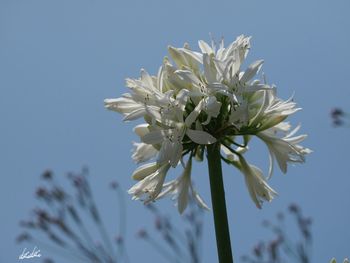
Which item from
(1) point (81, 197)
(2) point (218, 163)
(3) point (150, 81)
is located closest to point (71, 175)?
(1) point (81, 197)

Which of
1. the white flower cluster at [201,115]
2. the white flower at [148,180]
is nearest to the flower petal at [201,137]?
the white flower cluster at [201,115]

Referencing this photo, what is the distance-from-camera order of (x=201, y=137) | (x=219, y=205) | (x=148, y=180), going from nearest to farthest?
(x=219, y=205), (x=201, y=137), (x=148, y=180)

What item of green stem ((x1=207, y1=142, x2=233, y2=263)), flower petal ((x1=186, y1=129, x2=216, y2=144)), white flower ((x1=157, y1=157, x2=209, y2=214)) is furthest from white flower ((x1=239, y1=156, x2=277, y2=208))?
flower petal ((x1=186, y1=129, x2=216, y2=144))

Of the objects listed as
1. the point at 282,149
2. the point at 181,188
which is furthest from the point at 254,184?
the point at 181,188

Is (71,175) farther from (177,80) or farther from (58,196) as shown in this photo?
(177,80)

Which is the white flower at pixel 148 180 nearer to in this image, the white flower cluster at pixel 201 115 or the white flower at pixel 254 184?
the white flower cluster at pixel 201 115

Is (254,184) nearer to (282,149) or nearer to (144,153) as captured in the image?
(282,149)

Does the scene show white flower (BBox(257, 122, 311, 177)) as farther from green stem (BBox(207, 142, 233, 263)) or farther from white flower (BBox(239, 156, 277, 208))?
green stem (BBox(207, 142, 233, 263))
